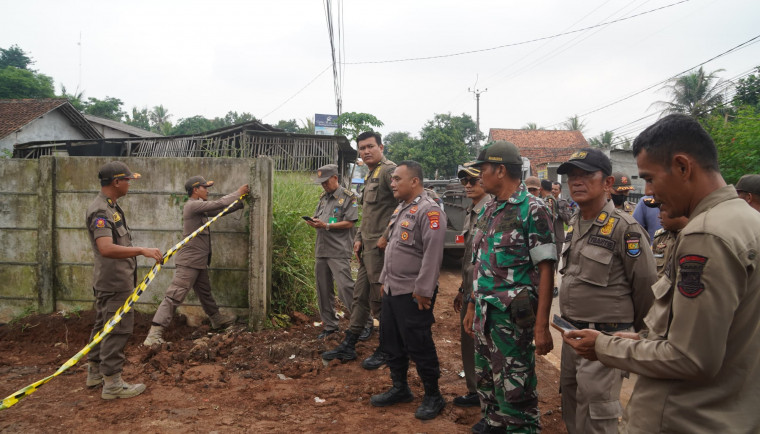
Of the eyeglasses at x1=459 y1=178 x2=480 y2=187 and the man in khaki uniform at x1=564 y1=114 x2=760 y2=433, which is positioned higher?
the eyeglasses at x1=459 y1=178 x2=480 y2=187

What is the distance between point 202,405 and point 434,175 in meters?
28.4

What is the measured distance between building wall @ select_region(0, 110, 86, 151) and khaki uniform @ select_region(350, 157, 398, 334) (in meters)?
21.9

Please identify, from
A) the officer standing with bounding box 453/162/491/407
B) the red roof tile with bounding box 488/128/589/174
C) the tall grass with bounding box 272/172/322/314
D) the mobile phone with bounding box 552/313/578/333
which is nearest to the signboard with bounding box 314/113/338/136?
the red roof tile with bounding box 488/128/589/174

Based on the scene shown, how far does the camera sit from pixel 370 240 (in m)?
4.47

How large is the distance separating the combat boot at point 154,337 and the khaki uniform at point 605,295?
13.0 feet

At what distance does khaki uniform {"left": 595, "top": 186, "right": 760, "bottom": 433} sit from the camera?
117 centimetres

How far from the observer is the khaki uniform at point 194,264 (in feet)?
15.7

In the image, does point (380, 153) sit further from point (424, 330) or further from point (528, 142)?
point (528, 142)

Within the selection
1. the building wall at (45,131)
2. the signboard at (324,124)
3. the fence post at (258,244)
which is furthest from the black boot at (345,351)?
the signboard at (324,124)

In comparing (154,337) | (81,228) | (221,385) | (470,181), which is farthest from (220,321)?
(470,181)

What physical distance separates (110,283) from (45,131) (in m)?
22.9

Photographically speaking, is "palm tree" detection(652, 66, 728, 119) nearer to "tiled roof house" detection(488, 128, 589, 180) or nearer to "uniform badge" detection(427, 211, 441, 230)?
"tiled roof house" detection(488, 128, 589, 180)

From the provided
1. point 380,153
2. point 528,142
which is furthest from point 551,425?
point 528,142

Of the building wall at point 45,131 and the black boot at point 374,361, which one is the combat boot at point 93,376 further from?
the building wall at point 45,131
